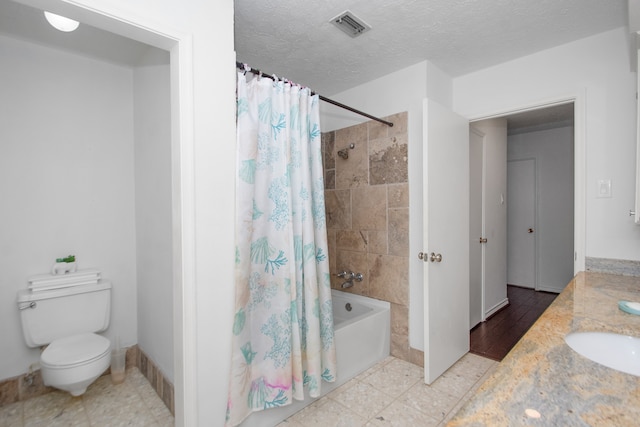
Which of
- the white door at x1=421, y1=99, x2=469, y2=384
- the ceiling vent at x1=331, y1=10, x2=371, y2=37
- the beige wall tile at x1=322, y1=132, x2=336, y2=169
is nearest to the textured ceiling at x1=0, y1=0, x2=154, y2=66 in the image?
the ceiling vent at x1=331, y1=10, x2=371, y2=37

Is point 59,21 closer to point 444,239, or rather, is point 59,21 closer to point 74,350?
point 74,350

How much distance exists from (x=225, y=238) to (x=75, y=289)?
1501 mm

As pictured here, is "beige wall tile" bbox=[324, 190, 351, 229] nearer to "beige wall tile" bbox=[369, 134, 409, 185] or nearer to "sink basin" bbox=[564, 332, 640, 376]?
"beige wall tile" bbox=[369, 134, 409, 185]

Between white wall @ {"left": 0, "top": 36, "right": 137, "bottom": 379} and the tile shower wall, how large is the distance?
1.82 meters

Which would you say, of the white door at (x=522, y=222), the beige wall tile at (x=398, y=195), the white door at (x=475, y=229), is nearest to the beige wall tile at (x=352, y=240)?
the beige wall tile at (x=398, y=195)

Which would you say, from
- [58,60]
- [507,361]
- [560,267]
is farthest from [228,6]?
[560,267]

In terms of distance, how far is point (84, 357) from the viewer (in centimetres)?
188

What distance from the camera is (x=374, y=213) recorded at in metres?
2.69

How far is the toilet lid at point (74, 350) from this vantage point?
1.85 metres

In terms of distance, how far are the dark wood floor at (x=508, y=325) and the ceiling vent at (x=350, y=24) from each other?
2.71 meters

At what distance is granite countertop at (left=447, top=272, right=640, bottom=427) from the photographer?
0.58 metres

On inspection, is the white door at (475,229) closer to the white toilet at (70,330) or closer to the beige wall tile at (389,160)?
the beige wall tile at (389,160)

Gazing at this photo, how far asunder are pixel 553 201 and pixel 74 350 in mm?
5656

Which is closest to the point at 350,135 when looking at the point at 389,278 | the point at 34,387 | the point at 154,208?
the point at 389,278
